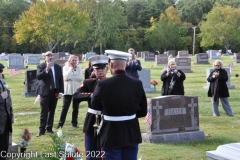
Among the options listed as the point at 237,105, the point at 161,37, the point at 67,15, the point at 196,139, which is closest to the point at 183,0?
the point at 161,37

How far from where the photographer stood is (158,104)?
9641 millimetres

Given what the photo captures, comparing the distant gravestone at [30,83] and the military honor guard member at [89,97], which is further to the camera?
the distant gravestone at [30,83]

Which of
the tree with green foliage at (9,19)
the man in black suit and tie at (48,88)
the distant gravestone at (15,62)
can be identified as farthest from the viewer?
the tree with green foliage at (9,19)

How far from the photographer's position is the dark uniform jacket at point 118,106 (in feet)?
16.8

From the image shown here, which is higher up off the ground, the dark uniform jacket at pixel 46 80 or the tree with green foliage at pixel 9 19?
the tree with green foliage at pixel 9 19

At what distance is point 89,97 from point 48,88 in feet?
14.2

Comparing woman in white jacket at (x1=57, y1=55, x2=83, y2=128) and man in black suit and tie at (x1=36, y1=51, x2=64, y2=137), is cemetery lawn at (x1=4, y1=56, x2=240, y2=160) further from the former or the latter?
man in black suit and tie at (x1=36, y1=51, x2=64, y2=137)

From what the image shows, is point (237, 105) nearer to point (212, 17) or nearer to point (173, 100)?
point (173, 100)

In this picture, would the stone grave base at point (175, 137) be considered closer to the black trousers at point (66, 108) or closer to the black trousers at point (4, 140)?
the black trousers at point (66, 108)

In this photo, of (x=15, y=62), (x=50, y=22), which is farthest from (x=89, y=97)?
(x=50, y=22)

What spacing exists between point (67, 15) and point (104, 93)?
54905mm

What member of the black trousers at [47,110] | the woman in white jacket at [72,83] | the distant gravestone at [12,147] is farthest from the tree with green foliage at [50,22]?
the distant gravestone at [12,147]

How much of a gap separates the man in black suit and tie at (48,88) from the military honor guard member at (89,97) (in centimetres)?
406

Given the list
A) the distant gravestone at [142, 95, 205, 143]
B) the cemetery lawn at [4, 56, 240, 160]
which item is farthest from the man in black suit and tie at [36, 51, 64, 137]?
the distant gravestone at [142, 95, 205, 143]
